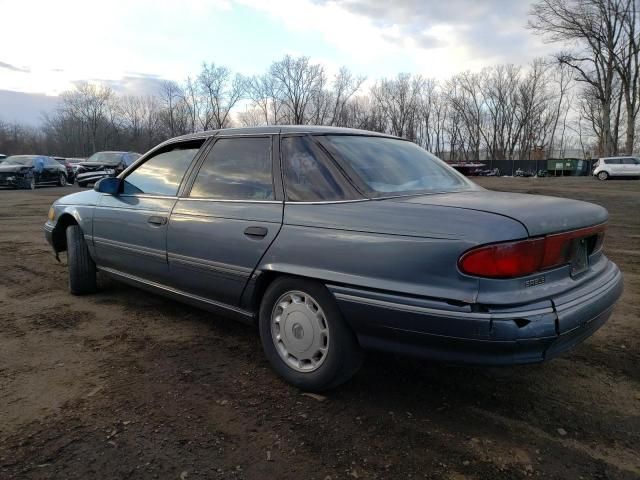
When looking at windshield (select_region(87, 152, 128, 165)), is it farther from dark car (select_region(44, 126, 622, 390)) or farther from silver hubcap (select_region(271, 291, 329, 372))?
silver hubcap (select_region(271, 291, 329, 372))

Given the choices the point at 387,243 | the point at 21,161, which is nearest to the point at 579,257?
the point at 387,243

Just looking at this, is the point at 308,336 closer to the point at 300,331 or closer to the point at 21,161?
the point at 300,331

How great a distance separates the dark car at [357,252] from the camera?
2.09m

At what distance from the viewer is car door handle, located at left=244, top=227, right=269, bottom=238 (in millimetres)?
2803

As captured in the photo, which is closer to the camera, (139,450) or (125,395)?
(139,450)

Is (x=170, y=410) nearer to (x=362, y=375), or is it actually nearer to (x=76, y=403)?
(x=76, y=403)

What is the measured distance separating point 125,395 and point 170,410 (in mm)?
340

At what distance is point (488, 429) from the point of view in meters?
2.39

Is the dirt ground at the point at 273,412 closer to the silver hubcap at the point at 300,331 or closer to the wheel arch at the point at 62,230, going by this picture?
the silver hubcap at the point at 300,331

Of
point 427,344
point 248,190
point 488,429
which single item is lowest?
point 488,429

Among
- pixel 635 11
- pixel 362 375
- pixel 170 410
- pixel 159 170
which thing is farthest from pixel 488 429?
pixel 635 11

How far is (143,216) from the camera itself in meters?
3.71

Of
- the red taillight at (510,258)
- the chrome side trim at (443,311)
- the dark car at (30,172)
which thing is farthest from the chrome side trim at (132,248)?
the dark car at (30,172)

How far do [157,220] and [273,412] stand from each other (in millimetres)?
1760
